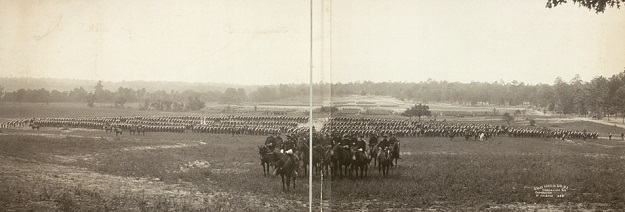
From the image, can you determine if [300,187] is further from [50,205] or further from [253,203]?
[50,205]

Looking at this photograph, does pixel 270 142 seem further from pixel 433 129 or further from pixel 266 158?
pixel 433 129

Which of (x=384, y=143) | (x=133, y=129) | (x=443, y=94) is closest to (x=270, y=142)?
(x=384, y=143)

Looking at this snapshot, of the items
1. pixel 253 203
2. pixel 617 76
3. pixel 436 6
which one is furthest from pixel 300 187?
pixel 617 76

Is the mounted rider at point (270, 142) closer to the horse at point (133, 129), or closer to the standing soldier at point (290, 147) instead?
the standing soldier at point (290, 147)

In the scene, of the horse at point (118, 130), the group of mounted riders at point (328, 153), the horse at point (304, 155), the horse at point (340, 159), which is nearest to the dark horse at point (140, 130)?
the horse at point (118, 130)

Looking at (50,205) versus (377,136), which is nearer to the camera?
(50,205)
